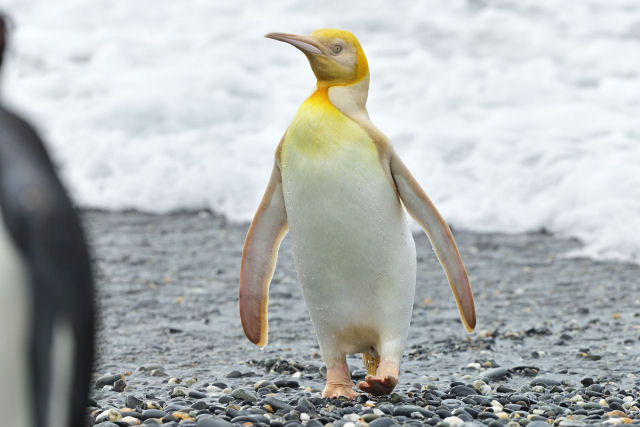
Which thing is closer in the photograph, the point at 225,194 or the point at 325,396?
the point at 325,396

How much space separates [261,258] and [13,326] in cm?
231

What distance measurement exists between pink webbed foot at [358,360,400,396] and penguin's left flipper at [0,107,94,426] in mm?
1905

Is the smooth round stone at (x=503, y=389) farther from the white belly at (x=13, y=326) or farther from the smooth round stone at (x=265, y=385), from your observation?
the white belly at (x=13, y=326)

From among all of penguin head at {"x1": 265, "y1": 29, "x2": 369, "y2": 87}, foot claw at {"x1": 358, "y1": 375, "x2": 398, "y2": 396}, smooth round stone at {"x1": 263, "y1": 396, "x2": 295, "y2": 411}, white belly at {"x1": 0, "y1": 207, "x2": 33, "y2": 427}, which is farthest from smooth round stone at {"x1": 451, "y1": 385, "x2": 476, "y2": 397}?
white belly at {"x1": 0, "y1": 207, "x2": 33, "y2": 427}

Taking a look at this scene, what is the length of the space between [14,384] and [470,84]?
12.4 metres

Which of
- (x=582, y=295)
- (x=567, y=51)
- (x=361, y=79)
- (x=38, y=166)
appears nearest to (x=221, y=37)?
(x=567, y=51)

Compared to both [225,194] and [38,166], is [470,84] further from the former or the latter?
[38,166]

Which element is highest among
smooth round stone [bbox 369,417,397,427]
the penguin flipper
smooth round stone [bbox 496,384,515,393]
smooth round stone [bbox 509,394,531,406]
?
the penguin flipper

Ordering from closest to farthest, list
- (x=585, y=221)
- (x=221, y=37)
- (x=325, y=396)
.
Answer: (x=325, y=396)
(x=585, y=221)
(x=221, y=37)

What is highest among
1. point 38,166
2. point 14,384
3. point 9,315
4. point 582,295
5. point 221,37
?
point 221,37

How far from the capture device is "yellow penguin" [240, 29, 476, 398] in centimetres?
385

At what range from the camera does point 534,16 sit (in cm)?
1672

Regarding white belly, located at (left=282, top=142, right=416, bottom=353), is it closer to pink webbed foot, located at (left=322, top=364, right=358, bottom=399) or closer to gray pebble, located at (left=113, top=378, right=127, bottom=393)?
pink webbed foot, located at (left=322, top=364, right=358, bottom=399)

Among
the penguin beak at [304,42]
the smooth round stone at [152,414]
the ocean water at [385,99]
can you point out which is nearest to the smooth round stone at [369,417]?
the smooth round stone at [152,414]
